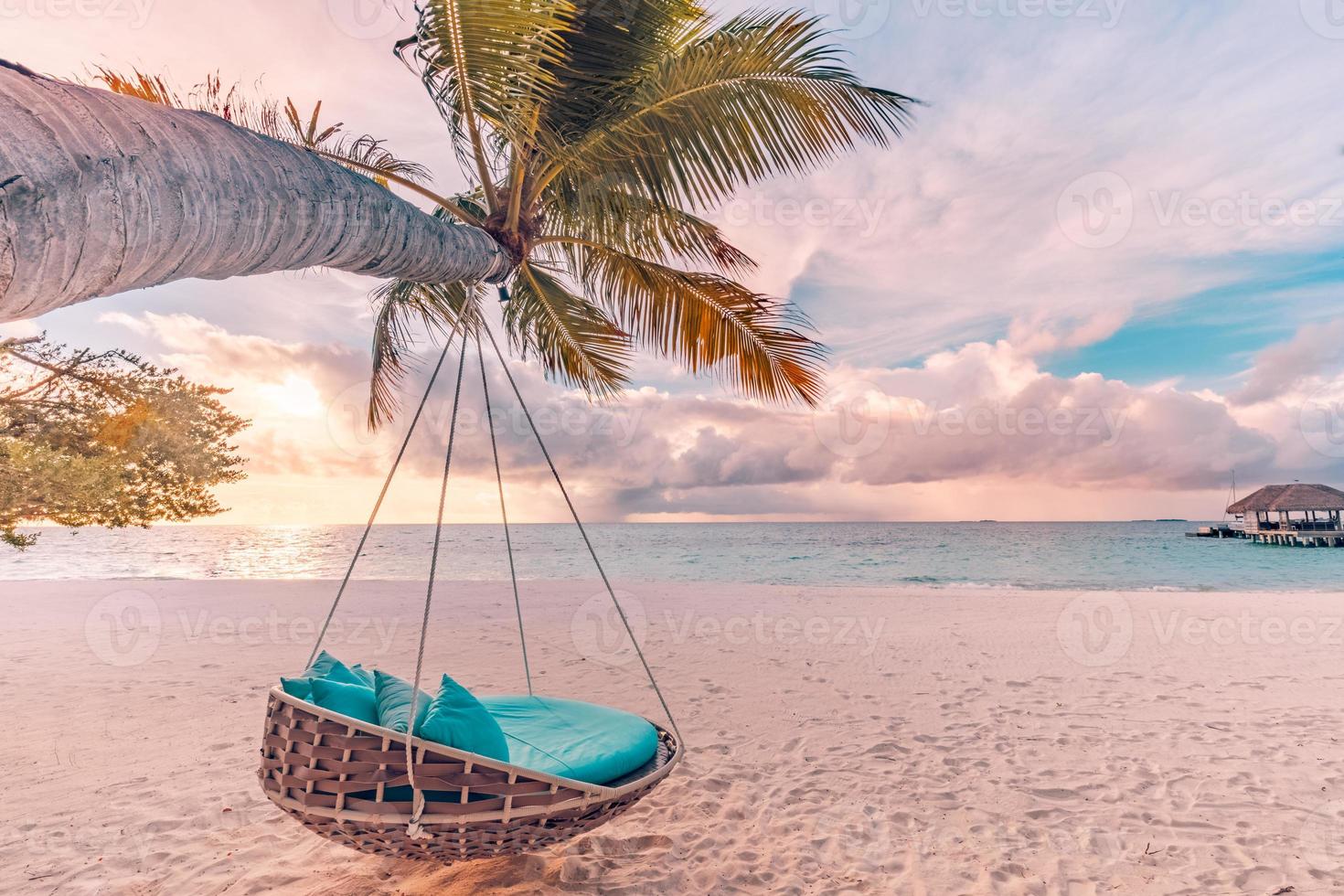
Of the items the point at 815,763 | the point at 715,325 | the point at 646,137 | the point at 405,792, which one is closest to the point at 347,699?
the point at 405,792

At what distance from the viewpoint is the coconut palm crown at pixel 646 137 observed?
280cm

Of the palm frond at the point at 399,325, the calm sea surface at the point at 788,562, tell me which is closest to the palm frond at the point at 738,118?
the palm frond at the point at 399,325

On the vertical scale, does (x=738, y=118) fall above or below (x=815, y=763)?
above

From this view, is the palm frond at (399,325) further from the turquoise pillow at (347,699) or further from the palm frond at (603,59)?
the turquoise pillow at (347,699)

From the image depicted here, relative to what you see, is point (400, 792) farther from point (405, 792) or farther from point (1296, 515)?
point (1296, 515)

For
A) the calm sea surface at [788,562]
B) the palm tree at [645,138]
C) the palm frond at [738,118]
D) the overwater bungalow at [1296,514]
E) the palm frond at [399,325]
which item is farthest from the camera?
the overwater bungalow at [1296,514]

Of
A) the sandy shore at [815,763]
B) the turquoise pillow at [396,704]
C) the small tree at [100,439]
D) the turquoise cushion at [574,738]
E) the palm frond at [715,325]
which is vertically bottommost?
the sandy shore at [815,763]

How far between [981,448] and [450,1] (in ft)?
76.5

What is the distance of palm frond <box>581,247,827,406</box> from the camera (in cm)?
441

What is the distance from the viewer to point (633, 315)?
190 inches

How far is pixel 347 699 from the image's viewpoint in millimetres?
2314

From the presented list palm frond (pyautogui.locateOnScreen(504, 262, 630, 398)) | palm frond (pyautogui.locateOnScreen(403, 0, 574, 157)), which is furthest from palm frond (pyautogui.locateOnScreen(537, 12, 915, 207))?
palm frond (pyautogui.locateOnScreen(504, 262, 630, 398))

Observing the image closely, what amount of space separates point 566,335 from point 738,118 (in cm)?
273

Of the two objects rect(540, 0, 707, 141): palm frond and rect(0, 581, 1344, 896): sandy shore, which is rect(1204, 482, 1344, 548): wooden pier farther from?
rect(540, 0, 707, 141): palm frond
